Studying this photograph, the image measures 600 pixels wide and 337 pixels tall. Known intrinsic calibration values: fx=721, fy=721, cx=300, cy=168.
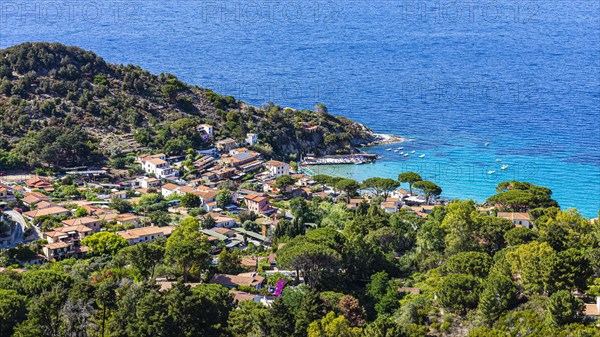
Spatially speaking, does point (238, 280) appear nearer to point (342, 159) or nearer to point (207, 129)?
point (207, 129)

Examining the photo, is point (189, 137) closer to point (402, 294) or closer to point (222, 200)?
point (222, 200)

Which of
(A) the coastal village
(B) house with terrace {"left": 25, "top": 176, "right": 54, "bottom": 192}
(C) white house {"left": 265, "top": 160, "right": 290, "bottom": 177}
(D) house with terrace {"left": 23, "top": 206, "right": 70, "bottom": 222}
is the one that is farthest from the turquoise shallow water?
(D) house with terrace {"left": 23, "top": 206, "right": 70, "bottom": 222}

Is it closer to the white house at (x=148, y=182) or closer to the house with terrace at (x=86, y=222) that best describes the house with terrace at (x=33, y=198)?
the house with terrace at (x=86, y=222)

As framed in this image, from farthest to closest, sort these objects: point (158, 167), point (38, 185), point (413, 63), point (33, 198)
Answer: point (413, 63) < point (158, 167) < point (38, 185) < point (33, 198)

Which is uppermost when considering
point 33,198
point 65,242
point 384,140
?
point 384,140

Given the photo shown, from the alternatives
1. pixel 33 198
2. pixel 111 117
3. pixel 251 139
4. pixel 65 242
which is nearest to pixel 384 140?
pixel 251 139

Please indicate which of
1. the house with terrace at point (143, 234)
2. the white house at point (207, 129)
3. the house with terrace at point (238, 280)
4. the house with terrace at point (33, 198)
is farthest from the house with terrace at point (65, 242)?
the white house at point (207, 129)

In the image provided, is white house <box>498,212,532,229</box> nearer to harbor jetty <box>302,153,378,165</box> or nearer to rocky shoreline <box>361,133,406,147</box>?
harbor jetty <box>302,153,378,165</box>
